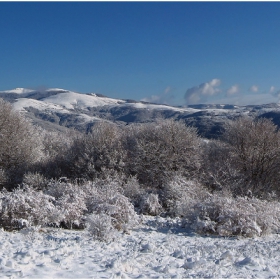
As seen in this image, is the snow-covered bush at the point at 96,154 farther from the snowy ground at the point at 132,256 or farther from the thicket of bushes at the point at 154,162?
the snowy ground at the point at 132,256

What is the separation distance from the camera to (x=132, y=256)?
26.7 feet

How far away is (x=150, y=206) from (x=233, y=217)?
14.3 feet

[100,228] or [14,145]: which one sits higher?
[14,145]

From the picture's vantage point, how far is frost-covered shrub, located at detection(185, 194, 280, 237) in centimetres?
1177

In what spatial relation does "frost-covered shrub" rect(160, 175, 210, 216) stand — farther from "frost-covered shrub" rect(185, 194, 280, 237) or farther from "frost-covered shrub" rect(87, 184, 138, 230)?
"frost-covered shrub" rect(87, 184, 138, 230)

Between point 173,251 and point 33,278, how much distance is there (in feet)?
12.7

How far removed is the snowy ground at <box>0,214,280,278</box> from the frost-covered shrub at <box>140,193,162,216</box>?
4.20 m

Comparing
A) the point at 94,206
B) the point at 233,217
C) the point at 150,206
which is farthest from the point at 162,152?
the point at 233,217

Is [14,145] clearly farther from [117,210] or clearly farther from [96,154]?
[117,210]

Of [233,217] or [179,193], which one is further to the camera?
[179,193]

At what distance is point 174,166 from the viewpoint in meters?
23.4

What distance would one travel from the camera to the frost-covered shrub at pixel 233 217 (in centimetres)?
1177

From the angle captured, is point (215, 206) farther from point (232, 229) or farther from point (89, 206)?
point (89, 206)

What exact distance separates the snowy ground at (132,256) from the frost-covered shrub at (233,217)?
0.59 metres
